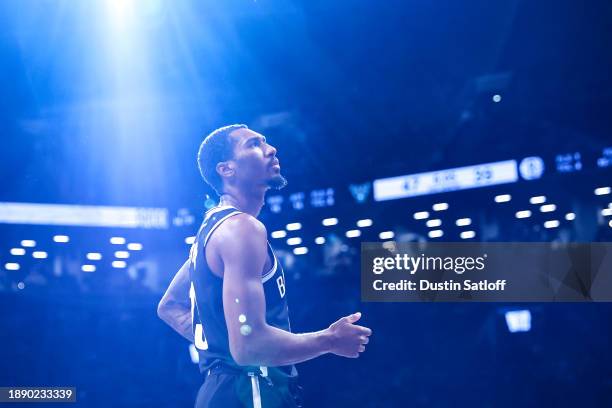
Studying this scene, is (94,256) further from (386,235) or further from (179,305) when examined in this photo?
(386,235)

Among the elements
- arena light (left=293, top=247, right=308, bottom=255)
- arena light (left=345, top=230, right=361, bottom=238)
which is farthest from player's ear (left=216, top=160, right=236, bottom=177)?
arena light (left=345, top=230, right=361, bottom=238)

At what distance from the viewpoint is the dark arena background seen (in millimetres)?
2930

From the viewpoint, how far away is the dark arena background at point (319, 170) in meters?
2.93

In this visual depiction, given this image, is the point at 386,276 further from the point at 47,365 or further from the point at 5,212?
the point at 5,212

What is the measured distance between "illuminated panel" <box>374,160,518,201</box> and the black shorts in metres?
1.07

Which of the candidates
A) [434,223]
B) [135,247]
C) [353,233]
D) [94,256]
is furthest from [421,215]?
[94,256]

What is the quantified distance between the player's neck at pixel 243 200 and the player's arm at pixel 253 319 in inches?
9.0

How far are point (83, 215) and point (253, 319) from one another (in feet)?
4.03

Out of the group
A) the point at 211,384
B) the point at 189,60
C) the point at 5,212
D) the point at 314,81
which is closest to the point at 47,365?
the point at 5,212

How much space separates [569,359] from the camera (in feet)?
9.51

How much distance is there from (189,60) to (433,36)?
3.73 feet

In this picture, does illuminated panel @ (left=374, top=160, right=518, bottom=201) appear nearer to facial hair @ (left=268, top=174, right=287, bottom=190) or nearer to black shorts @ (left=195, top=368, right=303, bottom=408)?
facial hair @ (left=268, top=174, right=287, bottom=190)

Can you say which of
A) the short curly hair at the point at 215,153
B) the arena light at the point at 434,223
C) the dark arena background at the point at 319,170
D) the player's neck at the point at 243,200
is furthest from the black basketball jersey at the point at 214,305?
the arena light at the point at 434,223

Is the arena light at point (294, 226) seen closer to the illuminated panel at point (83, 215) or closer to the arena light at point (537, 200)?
the illuminated panel at point (83, 215)
